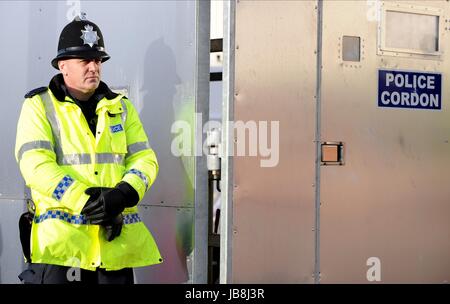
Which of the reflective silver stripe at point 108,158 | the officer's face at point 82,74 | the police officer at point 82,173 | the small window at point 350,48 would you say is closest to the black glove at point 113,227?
the police officer at point 82,173

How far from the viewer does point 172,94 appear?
4473mm

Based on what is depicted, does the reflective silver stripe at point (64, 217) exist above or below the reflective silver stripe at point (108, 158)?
below

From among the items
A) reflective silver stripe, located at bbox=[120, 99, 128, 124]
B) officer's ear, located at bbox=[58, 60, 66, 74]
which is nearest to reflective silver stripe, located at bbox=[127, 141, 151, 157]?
reflective silver stripe, located at bbox=[120, 99, 128, 124]

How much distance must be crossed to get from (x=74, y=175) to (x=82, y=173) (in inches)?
1.4

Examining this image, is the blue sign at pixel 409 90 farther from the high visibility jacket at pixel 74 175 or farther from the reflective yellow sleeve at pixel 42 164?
the reflective yellow sleeve at pixel 42 164

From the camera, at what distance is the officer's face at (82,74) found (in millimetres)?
4074

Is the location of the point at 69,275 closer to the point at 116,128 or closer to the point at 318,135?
the point at 116,128

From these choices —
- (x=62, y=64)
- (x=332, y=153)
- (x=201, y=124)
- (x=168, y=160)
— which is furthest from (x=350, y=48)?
(x=62, y=64)

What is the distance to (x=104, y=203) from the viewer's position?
381 centimetres

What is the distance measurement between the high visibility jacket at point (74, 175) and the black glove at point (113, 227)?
4cm

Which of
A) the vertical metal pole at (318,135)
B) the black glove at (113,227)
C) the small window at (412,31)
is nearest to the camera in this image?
the black glove at (113,227)

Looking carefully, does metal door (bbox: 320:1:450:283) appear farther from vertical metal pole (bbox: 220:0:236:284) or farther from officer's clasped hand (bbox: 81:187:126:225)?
officer's clasped hand (bbox: 81:187:126:225)

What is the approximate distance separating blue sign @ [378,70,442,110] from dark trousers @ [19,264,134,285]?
154 centimetres
